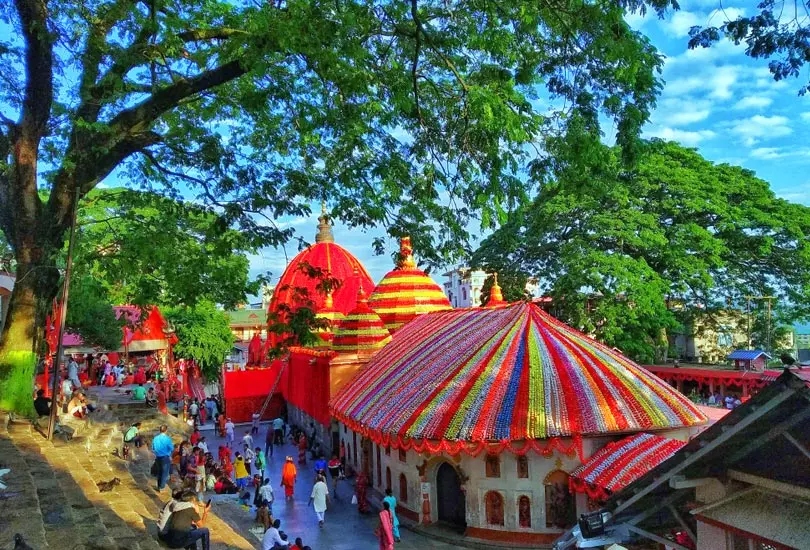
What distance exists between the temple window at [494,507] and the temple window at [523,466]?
0.61 m

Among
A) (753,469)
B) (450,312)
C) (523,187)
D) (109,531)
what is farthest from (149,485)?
(450,312)

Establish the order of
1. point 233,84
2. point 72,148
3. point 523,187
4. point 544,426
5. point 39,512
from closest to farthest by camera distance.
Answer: point 39,512 < point 523,187 < point 72,148 < point 233,84 < point 544,426

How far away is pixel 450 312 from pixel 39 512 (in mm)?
14329

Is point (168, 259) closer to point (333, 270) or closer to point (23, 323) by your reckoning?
point (23, 323)

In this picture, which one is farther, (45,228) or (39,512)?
(45,228)

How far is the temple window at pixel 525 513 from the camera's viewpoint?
12.0m

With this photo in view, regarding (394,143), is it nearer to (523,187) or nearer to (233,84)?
(523,187)

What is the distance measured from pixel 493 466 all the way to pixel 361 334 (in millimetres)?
9219

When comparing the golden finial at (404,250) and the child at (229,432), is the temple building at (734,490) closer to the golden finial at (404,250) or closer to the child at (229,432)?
the golden finial at (404,250)

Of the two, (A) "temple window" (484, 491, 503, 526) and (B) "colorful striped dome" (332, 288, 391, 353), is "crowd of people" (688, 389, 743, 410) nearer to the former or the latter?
(B) "colorful striped dome" (332, 288, 391, 353)

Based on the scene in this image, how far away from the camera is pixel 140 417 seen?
55.4 ft

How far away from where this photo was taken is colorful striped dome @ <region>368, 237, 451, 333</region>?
1010 inches

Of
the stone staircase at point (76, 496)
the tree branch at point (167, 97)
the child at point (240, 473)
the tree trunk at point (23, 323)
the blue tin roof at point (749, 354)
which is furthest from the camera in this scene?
the blue tin roof at point (749, 354)

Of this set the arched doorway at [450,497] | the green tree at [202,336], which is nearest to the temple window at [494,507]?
the arched doorway at [450,497]
